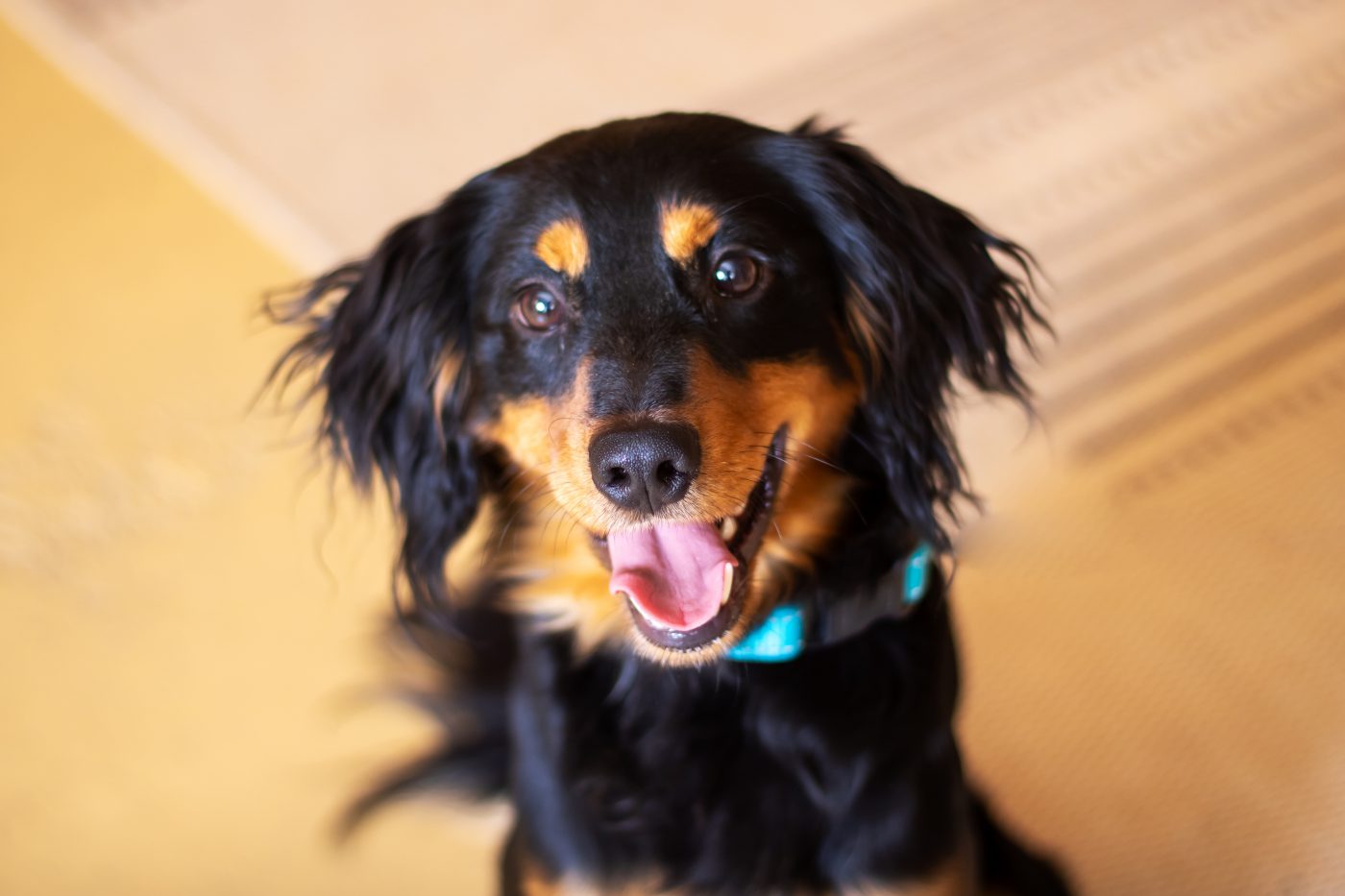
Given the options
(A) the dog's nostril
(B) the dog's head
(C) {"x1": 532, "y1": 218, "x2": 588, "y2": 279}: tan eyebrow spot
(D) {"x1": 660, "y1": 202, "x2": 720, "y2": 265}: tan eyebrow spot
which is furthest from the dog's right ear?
(A) the dog's nostril

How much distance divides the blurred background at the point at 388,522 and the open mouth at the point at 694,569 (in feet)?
1.63

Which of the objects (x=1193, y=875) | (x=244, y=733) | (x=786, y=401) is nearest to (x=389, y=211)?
(x=244, y=733)

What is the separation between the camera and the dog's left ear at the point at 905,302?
4.82 ft

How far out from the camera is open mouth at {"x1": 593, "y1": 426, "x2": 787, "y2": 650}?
4.61ft

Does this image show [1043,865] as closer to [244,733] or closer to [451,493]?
[451,493]

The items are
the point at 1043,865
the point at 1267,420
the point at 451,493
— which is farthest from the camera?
the point at 1267,420

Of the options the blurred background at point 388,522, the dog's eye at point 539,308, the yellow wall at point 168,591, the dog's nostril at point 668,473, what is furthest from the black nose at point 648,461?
the yellow wall at point 168,591

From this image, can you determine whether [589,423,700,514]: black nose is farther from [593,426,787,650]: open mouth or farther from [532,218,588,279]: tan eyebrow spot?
[532,218,588,279]: tan eyebrow spot

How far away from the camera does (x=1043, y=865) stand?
1.80 m

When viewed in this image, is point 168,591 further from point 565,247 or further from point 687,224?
point 687,224

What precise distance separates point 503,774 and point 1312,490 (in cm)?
146

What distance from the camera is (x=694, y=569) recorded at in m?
1.45

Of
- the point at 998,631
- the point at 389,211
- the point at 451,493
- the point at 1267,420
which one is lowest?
the point at 998,631

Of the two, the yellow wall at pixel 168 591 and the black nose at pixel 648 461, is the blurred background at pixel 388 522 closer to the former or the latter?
the yellow wall at pixel 168 591
